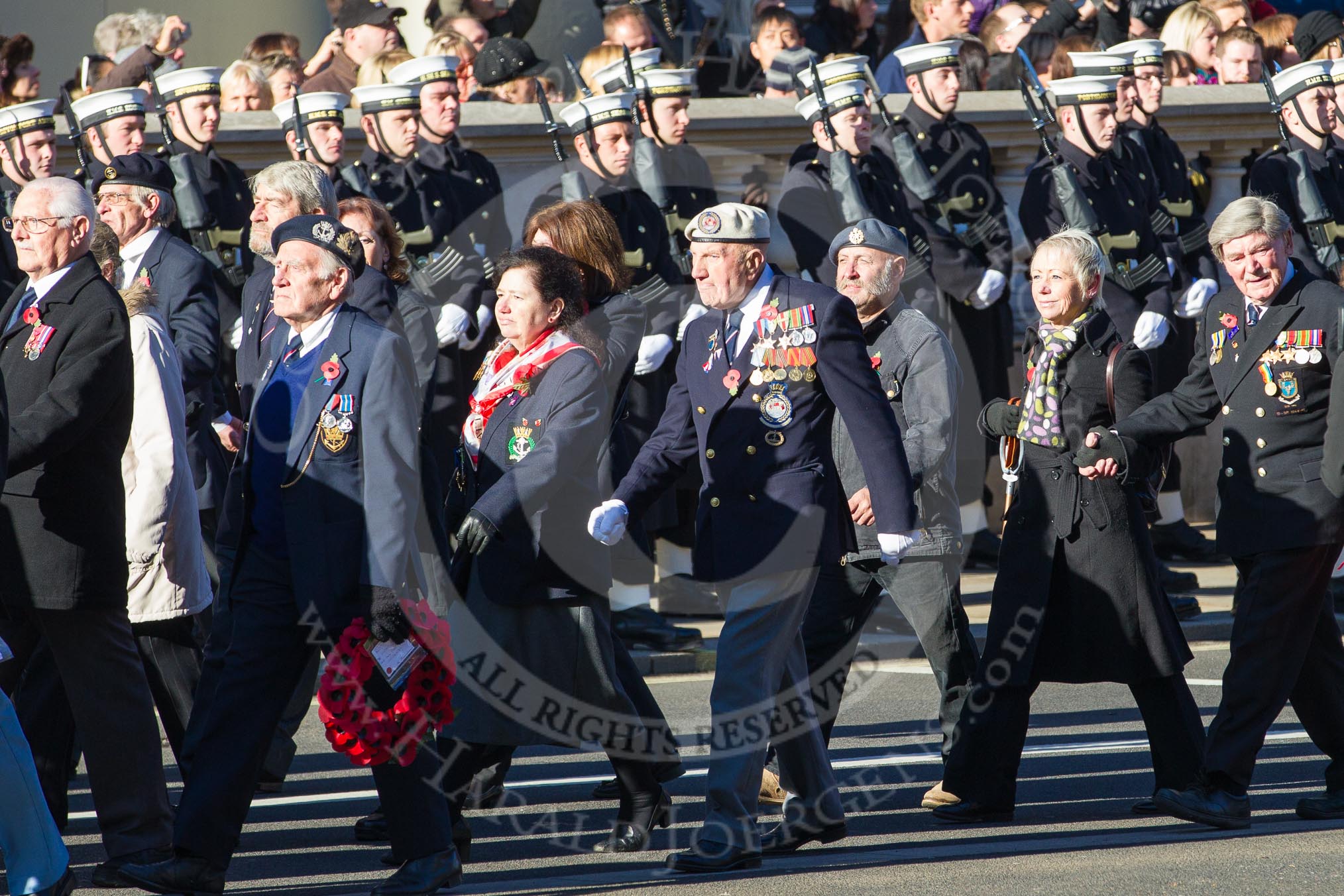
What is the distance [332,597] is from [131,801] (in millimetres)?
864

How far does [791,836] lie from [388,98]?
4.96 metres

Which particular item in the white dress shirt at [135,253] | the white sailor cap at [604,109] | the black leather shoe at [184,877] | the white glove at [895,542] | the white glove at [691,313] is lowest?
the black leather shoe at [184,877]

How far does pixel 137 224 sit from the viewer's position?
7.64 m

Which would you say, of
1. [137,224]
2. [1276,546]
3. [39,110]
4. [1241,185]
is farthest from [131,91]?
[1241,185]

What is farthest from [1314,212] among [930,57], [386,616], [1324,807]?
[386,616]

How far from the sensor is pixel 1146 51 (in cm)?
1140

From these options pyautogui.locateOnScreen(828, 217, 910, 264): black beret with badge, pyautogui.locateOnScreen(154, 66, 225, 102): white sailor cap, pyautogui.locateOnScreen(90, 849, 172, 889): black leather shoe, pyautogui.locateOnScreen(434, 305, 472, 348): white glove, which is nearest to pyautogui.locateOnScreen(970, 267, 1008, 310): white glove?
pyautogui.locateOnScreen(434, 305, 472, 348): white glove

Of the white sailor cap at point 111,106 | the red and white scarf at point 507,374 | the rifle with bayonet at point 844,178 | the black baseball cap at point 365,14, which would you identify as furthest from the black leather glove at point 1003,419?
the black baseball cap at point 365,14

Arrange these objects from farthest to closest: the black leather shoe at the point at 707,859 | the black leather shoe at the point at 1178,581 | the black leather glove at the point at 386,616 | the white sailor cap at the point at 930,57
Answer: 1. the white sailor cap at the point at 930,57
2. the black leather shoe at the point at 1178,581
3. the black leather shoe at the point at 707,859
4. the black leather glove at the point at 386,616

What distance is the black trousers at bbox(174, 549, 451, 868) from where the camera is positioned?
5426mm

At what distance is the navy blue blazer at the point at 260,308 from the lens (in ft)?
22.5

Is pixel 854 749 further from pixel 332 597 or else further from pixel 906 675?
pixel 332 597

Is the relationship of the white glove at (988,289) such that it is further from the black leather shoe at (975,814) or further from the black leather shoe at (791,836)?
the black leather shoe at (791,836)

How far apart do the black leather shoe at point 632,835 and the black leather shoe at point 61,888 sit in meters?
1.61
